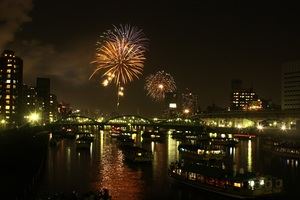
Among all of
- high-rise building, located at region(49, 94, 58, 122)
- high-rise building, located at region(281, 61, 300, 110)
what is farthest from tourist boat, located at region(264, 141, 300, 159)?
high-rise building, located at region(49, 94, 58, 122)

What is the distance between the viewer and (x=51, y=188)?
128ft

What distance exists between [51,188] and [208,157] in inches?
1058

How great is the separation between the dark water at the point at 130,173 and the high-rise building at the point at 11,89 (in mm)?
38655

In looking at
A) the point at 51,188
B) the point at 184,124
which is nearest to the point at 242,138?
the point at 184,124

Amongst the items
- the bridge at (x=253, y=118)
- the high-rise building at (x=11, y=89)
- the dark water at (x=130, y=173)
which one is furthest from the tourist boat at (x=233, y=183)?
the high-rise building at (x=11, y=89)

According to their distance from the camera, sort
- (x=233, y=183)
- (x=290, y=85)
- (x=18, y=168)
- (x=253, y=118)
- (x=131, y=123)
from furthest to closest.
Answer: (x=131, y=123), (x=290, y=85), (x=253, y=118), (x=18, y=168), (x=233, y=183)

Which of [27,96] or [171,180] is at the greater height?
[27,96]

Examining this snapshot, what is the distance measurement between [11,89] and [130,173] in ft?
218

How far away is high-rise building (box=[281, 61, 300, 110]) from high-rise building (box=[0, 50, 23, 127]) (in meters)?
77.6

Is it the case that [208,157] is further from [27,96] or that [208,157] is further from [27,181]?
[27,96]

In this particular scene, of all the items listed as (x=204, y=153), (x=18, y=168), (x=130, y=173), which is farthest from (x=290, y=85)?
(x=18, y=168)

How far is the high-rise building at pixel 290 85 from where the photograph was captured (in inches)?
5453

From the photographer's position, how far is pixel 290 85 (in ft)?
463

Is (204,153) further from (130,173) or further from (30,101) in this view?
(30,101)
